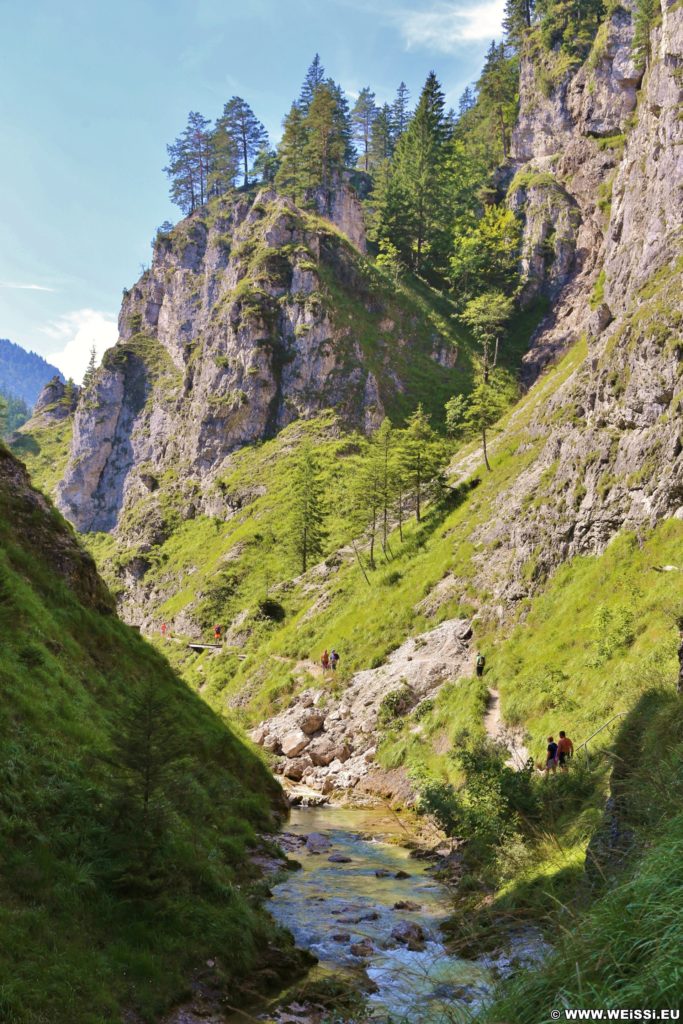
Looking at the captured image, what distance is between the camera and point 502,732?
29094 millimetres

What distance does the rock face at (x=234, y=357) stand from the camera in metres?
85.4

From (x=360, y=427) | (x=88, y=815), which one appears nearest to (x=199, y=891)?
(x=88, y=815)

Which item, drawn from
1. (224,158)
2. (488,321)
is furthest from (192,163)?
(488,321)

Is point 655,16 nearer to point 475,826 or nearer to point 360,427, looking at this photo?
point 360,427

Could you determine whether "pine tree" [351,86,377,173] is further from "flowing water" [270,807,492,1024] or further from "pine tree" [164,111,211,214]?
"flowing water" [270,807,492,1024]

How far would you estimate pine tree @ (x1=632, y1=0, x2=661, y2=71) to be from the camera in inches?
3012

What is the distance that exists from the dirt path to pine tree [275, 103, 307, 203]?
95.1 metres

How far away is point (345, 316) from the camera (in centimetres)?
8806

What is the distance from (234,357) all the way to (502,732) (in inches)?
2808

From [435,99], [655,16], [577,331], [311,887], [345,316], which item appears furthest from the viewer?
[435,99]

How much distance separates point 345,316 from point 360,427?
18.4 metres

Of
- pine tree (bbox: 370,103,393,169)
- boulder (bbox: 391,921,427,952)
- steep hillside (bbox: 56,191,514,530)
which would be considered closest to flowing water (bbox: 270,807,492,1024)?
boulder (bbox: 391,921,427,952)

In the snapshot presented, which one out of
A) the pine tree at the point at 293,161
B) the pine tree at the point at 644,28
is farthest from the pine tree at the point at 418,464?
the pine tree at the point at 293,161

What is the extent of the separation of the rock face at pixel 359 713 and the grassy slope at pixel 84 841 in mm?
12928
